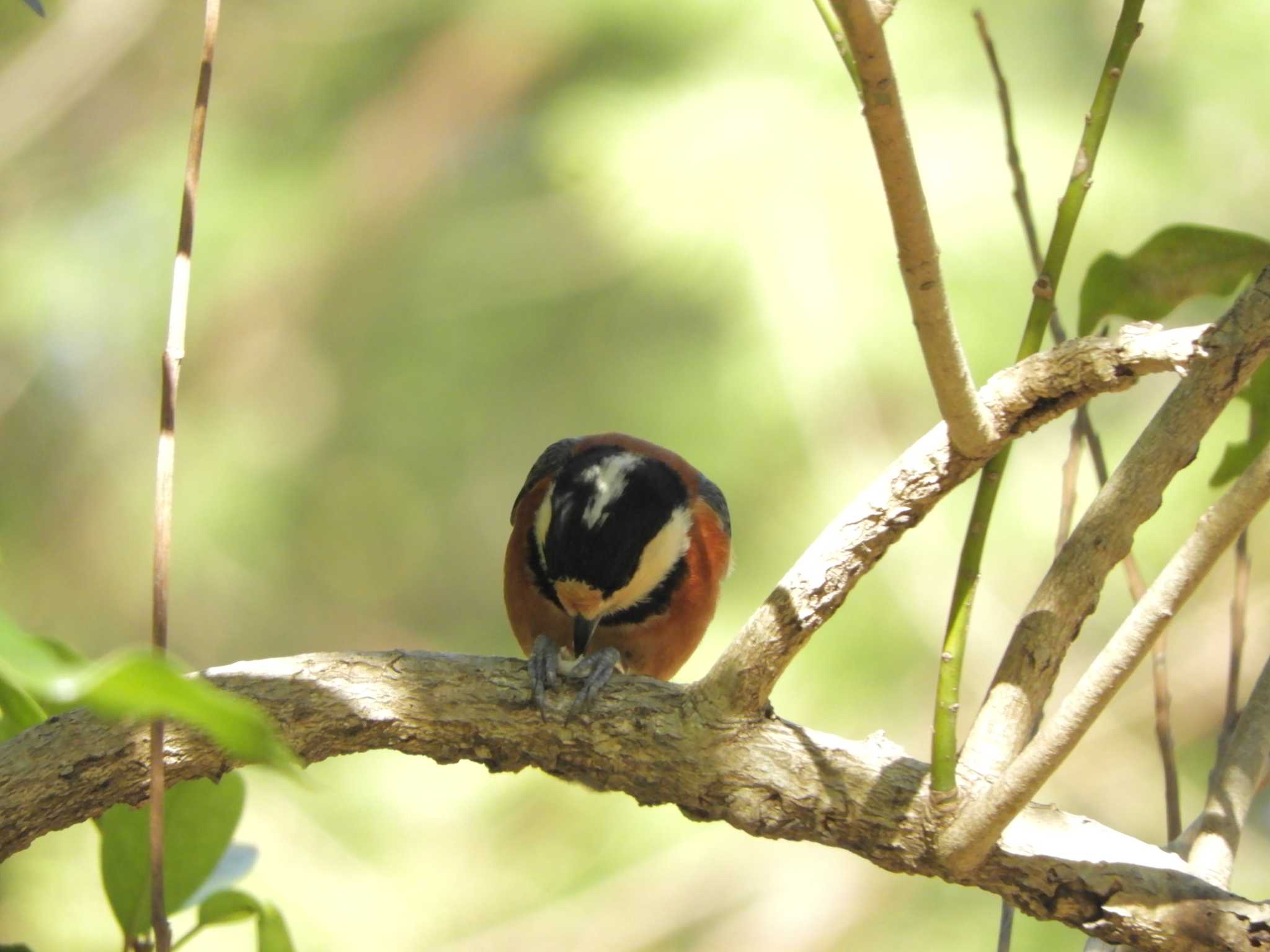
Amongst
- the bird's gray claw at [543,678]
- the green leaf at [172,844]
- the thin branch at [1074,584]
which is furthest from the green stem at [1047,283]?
the green leaf at [172,844]

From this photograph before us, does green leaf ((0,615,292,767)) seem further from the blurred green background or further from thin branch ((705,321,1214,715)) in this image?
the blurred green background

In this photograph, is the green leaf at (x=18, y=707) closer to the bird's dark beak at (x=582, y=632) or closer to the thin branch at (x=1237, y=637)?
the bird's dark beak at (x=582, y=632)

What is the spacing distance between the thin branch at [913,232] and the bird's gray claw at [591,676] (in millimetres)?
625

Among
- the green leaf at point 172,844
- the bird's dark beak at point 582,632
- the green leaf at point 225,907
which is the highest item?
the bird's dark beak at point 582,632

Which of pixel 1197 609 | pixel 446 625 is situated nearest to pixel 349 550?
pixel 446 625

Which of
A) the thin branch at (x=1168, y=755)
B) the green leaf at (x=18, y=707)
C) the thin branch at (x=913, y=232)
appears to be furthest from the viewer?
the thin branch at (x=1168, y=755)

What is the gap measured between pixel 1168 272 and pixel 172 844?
1521 mm

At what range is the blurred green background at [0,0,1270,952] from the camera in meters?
3.04

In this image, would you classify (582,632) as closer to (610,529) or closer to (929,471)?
(610,529)

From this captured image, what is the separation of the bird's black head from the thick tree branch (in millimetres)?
602

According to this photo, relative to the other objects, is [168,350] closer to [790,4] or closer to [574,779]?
[574,779]

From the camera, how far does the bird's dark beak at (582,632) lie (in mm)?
2318

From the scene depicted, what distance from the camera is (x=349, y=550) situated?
177 inches

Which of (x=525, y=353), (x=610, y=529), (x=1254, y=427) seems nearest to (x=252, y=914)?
(x=610, y=529)
